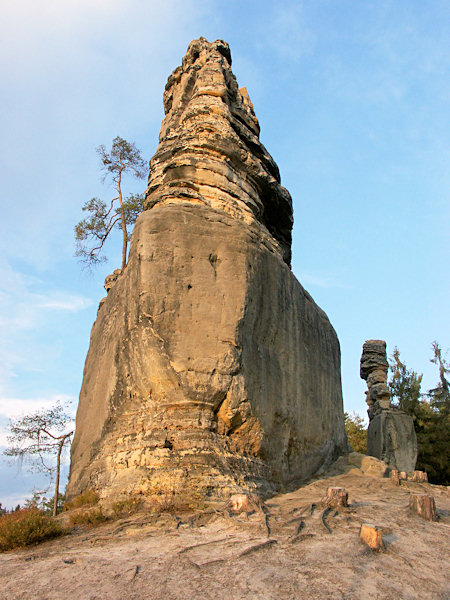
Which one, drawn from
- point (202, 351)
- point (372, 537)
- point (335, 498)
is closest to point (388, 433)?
point (335, 498)

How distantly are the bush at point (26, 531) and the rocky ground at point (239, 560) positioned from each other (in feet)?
0.67

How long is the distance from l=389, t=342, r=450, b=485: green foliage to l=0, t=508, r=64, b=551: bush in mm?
20969

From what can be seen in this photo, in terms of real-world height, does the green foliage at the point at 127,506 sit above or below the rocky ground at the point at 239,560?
above

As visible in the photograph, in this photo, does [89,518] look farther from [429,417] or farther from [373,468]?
[429,417]

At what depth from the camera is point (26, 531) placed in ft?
20.8

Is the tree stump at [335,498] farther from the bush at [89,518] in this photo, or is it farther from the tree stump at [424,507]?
the bush at [89,518]

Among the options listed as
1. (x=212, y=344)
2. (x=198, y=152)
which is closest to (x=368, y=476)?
(x=212, y=344)

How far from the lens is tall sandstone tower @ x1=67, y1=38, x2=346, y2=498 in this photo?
25.8 ft

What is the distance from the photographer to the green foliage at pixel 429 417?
23.7m

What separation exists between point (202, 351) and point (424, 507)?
4098 millimetres

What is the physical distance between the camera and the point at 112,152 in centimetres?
2084

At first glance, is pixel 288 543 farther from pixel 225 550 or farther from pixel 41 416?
pixel 41 416

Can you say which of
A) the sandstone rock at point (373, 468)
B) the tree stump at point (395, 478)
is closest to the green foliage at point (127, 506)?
the tree stump at point (395, 478)

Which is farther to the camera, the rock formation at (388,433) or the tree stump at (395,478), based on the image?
the rock formation at (388,433)
